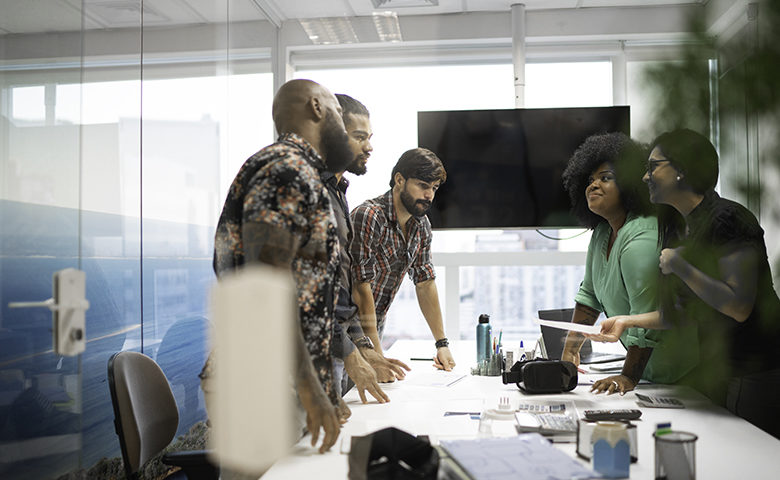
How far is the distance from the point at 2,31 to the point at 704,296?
167cm

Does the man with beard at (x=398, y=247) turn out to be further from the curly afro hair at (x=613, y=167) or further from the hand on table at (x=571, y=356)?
the curly afro hair at (x=613, y=167)

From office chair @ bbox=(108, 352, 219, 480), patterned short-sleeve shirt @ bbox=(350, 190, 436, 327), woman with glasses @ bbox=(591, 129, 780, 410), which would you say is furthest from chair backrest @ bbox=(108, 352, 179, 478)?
woman with glasses @ bbox=(591, 129, 780, 410)

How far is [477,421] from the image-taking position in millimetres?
1451

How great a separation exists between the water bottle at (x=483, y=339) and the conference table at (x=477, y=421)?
3.4 inches

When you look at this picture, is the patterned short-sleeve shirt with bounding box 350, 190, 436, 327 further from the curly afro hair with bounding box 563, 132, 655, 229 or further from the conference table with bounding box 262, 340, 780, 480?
the curly afro hair with bounding box 563, 132, 655, 229

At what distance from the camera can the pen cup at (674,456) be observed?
2.90 feet

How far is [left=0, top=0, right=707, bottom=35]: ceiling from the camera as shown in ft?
4.93

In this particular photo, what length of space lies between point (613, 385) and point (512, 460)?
989 millimetres

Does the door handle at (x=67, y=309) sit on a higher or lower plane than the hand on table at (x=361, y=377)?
higher

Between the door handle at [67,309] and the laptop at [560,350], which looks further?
the laptop at [560,350]

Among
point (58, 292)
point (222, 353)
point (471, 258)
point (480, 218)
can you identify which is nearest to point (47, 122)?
point (58, 292)

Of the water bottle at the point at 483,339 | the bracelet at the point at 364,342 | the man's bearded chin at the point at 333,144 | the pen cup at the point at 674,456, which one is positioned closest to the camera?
the pen cup at the point at 674,456

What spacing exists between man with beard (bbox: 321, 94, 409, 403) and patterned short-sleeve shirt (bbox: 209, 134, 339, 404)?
178mm

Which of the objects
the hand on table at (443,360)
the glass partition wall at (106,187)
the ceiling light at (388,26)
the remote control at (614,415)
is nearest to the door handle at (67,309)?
the glass partition wall at (106,187)
